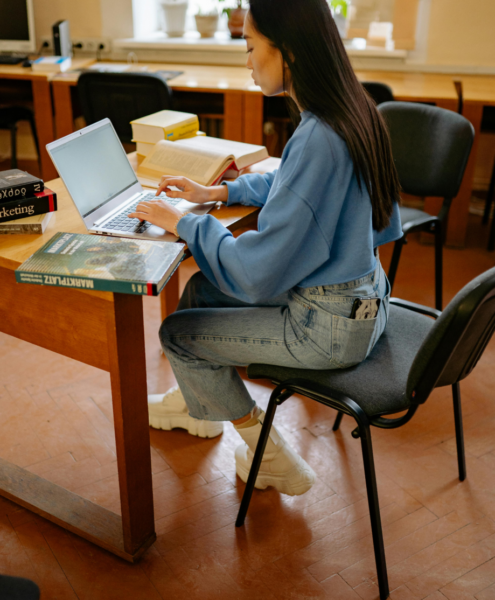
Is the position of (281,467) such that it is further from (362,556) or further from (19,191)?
(19,191)

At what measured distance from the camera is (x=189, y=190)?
1430 mm

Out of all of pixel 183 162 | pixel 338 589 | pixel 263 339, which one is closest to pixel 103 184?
pixel 183 162

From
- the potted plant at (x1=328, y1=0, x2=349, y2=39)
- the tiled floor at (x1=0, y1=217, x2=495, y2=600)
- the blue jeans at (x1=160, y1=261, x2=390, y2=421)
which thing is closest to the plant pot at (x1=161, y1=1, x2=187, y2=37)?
the potted plant at (x1=328, y1=0, x2=349, y2=39)

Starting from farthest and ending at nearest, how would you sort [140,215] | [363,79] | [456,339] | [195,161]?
[363,79] < [195,161] < [140,215] < [456,339]

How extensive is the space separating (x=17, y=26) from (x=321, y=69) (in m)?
3.18

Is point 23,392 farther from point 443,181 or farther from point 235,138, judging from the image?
point 235,138

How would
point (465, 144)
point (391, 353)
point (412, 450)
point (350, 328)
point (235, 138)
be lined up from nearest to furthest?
point (350, 328) < point (391, 353) < point (412, 450) < point (465, 144) < point (235, 138)

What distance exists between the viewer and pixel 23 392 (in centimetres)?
190

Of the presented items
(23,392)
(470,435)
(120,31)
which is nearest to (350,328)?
(470,435)

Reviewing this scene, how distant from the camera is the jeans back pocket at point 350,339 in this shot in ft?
3.92

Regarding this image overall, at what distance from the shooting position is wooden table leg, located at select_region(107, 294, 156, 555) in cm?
113

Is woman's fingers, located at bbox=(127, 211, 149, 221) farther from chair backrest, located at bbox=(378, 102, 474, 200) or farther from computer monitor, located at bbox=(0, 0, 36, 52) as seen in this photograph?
computer monitor, located at bbox=(0, 0, 36, 52)

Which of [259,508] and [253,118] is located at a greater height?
[253,118]

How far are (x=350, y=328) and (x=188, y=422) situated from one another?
2.40 feet
